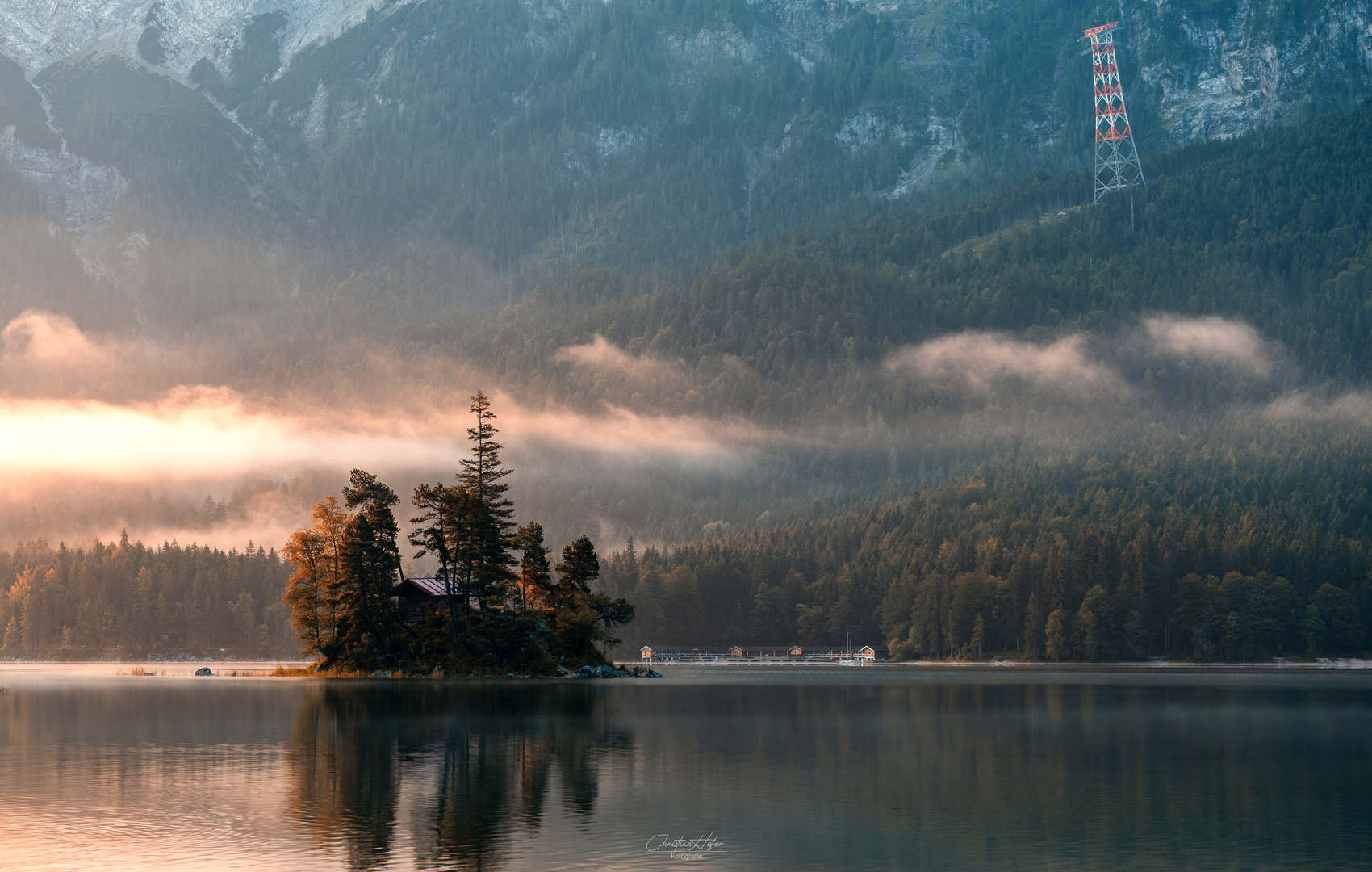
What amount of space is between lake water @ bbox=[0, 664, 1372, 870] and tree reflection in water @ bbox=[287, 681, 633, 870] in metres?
0.17

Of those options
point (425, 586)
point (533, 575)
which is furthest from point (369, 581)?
point (533, 575)

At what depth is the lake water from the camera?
35.2m

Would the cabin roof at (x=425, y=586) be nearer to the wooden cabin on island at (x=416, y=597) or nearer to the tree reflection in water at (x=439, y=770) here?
the wooden cabin on island at (x=416, y=597)

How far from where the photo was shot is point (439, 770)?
50812mm

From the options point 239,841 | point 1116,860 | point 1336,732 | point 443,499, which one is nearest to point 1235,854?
point 1116,860

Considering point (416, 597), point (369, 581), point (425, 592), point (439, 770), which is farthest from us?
point (416, 597)

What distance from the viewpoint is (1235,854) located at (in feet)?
118

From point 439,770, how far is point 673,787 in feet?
32.0

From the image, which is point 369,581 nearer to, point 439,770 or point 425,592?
point 425,592

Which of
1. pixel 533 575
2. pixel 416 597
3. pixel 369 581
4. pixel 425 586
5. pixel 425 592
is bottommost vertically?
pixel 416 597

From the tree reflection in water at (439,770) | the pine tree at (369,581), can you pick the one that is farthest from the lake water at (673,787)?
the pine tree at (369,581)

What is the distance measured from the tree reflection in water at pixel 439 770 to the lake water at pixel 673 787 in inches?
6.5

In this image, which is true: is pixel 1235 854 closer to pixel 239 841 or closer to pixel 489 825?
pixel 489 825

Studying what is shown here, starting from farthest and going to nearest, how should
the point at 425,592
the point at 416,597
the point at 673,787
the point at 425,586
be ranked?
1. the point at 416,597
2. the point at 425,586
3. the point at 425,592
4. the point at 673,787
